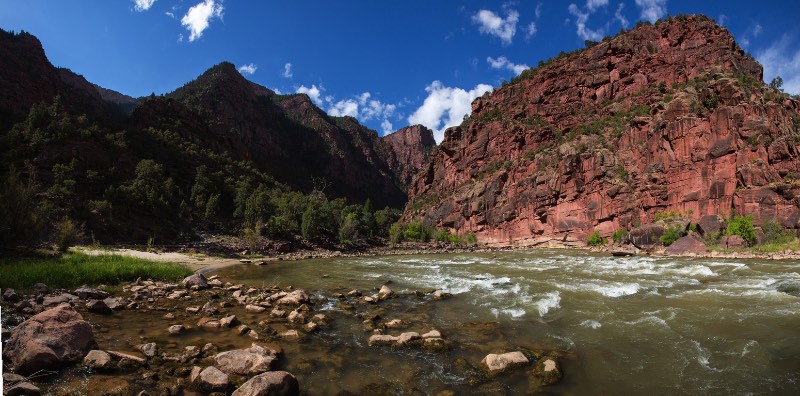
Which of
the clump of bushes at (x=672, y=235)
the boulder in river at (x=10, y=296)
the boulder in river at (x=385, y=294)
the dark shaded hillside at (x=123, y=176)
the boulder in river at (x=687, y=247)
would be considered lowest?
the boulder in river at (x=385, y=294)

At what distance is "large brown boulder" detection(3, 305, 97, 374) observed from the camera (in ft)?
19.1

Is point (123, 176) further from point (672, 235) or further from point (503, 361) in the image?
point (672, 235)

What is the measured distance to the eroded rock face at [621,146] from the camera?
48.8m

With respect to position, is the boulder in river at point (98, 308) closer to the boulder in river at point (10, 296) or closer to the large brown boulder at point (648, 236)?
the boulder in river at point (10, 296)

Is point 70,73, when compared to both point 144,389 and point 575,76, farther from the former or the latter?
point 144,389

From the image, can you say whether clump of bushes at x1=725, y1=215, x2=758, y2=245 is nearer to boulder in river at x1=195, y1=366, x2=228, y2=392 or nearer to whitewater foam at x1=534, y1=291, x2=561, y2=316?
whitewater foam at x1=534, y1=291, x2=561, y2=316

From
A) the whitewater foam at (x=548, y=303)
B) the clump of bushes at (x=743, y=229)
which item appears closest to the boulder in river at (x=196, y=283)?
the whitewater foam at (x=548, y=303)

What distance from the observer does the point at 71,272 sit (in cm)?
1439

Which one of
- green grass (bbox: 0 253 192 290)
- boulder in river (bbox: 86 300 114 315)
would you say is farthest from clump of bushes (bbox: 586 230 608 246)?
boulder in river (bbox: 86 300 114 315)

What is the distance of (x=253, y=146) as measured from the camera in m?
162

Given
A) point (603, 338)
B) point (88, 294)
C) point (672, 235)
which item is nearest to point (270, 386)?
point (603, 338)

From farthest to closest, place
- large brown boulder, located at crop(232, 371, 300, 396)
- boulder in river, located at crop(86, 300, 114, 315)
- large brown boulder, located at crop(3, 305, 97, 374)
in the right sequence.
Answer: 1. boulder in river, located at crop(86, 300, 114, 315)
2. large brown boulder, located at crop(3, 305, 97, 374)
3. large brown boulder, located at crop(232, 371, 300, 396)

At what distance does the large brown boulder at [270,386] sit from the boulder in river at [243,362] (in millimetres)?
875

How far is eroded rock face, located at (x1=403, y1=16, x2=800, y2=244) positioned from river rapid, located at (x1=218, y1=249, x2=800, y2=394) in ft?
131
